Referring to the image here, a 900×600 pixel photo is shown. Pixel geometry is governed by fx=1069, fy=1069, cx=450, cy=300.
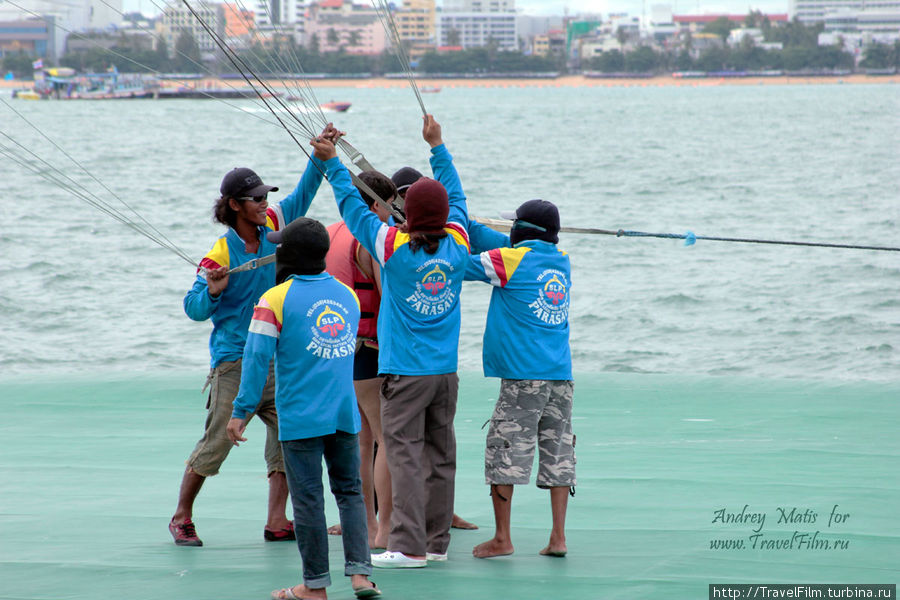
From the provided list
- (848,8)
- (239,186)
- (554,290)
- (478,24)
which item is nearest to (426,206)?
(554,290)

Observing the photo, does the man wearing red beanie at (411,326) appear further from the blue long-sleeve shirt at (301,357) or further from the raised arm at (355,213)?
the blue long-sleeve shirt at (301,357)

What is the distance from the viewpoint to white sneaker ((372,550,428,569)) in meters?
4.27

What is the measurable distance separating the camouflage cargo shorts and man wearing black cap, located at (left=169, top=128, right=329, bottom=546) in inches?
37.7

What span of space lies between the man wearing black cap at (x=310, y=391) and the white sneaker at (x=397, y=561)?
1.20 ft

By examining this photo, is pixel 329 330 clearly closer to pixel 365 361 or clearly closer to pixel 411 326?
pixel 411 326

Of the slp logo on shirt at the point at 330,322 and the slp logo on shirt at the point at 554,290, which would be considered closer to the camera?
the slp logo on shirt at the point at 330,322

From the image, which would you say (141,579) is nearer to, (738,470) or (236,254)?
(236,254)

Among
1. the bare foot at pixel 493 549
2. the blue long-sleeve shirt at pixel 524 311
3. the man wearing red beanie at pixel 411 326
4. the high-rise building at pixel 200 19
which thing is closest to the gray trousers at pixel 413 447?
the man wearing red beanie at pixel 411 326

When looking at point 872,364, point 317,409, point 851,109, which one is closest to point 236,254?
point 317,409

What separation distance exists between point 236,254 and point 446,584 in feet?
5.48

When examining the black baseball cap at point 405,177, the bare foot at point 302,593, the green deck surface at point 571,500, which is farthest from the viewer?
the black baseball cap at point 405,177

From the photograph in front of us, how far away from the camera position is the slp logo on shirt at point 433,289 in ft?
14.0

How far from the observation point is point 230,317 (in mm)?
4652

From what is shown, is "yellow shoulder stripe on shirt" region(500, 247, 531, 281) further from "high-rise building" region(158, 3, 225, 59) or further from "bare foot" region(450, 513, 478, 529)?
"high-rise building" region(158, 3, 225, 59)
